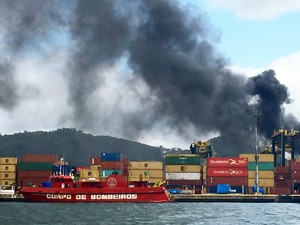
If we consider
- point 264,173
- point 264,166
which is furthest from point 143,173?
point 264,166

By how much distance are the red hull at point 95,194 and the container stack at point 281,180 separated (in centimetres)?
4301

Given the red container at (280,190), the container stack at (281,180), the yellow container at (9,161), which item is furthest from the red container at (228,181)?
the yellow container at (9,161)

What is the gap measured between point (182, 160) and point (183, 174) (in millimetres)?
3383

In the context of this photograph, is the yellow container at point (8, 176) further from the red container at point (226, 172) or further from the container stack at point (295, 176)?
the container stack at point (295, 176)

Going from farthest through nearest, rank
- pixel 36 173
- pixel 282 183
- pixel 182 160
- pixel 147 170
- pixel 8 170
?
pixel 282 183 → pixel 182 160 → pixel 147 170 → pixel 8 170 → pixel 36 173

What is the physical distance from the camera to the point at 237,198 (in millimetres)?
125562

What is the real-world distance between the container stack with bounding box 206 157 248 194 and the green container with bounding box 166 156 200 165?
15.2 ft

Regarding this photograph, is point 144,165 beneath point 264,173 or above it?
above

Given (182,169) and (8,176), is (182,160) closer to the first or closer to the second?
(182,169)

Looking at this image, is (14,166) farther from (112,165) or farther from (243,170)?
(243,170)

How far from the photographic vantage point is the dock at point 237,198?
123500 millimetres

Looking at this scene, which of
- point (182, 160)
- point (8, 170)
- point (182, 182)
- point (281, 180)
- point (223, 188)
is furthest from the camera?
point (281, 180)

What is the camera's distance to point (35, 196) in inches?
4218

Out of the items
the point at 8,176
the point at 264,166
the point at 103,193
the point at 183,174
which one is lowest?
the point at 103,193
